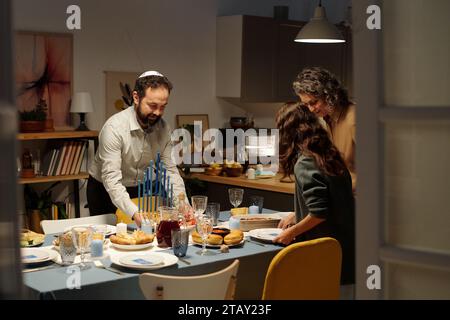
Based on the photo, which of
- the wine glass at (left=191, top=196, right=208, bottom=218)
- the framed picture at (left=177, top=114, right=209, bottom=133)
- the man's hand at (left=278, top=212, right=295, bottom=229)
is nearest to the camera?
the wine glass at (left=191, top=196, right=208, bottom=218)

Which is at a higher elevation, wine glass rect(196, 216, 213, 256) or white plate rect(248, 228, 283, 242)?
wine glass rect(196, 216, 213, 256)

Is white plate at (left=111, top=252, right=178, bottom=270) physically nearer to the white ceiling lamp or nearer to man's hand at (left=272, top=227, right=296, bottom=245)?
man's hand at (left=272, top=227, right=296, bottom=245)

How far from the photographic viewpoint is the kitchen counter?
5.06 metres

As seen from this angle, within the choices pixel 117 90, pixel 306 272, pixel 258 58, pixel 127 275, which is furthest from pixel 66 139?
pixel 306 272

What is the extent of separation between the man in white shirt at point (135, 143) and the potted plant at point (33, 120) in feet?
3.19

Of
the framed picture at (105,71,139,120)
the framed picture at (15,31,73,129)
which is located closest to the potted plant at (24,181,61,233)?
the framed picture at (15,31,73,129)

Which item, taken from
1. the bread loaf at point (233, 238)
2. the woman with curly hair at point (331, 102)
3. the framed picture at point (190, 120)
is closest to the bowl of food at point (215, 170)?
the framed picture at point (190, 120)

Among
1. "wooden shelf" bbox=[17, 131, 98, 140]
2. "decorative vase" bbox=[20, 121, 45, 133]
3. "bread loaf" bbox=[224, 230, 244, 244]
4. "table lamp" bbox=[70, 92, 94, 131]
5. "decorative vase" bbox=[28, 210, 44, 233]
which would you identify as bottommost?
"decorative vase" bbox=[28, 210, 44, 233]

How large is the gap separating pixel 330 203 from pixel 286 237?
345mm

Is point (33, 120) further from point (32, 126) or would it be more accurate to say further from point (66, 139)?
point (66, 139)

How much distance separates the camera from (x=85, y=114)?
562cm

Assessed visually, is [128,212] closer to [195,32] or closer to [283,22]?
[195,32]

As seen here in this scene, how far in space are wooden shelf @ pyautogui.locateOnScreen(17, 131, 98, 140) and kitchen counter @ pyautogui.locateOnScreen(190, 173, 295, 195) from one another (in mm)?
953

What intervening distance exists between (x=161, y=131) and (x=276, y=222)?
103cm
